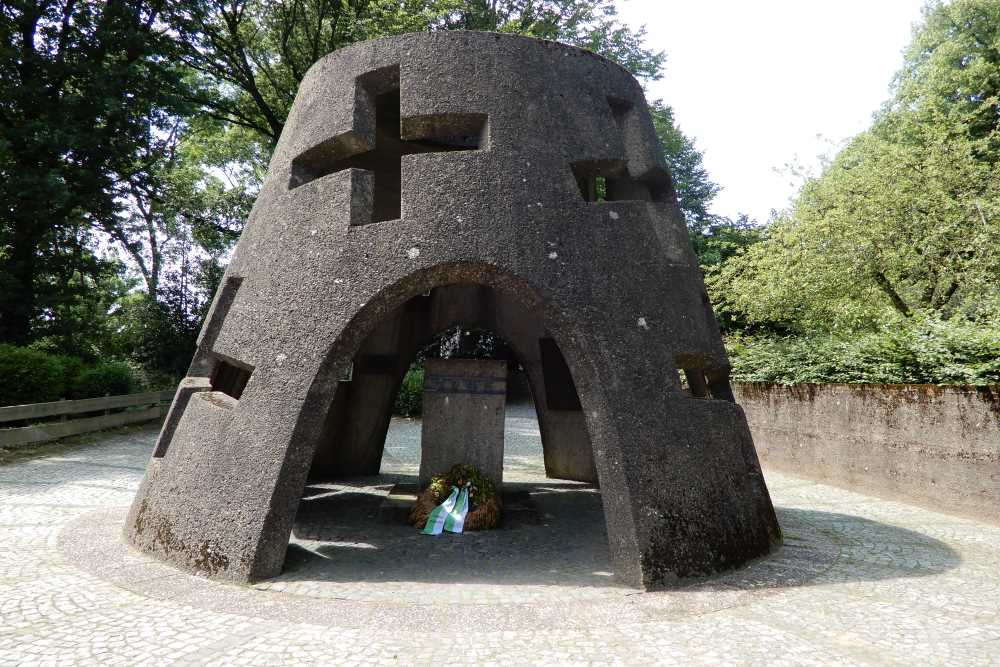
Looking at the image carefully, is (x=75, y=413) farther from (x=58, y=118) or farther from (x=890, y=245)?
(x=890, y=245)

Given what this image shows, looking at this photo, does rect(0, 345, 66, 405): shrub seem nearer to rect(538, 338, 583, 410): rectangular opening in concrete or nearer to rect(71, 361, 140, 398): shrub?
rect(71, 361, 140, 398): shrub

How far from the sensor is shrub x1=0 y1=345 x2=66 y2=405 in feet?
42.9

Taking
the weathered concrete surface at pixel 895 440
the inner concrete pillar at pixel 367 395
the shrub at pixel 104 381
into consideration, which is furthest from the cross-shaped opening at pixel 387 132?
the shrub at pixel 104 381

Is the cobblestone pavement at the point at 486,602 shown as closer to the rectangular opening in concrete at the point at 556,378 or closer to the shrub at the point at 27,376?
the rectangular opening in concrete at the point at 556,378

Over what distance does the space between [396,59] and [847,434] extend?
9597mm

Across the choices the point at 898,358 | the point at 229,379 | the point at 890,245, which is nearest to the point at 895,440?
the point at 898,358

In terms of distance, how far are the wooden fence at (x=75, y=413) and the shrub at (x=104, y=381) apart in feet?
1.50

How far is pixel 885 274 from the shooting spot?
1421 centimetres

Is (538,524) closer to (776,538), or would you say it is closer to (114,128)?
(776,538)

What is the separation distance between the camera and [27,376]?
13.4 m

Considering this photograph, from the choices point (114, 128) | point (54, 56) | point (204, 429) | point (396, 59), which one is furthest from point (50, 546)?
point (54, 56)

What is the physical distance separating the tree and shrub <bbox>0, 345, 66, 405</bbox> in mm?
2678

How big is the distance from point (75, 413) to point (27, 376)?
1485 millimetres

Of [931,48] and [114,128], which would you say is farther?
[931,48]
